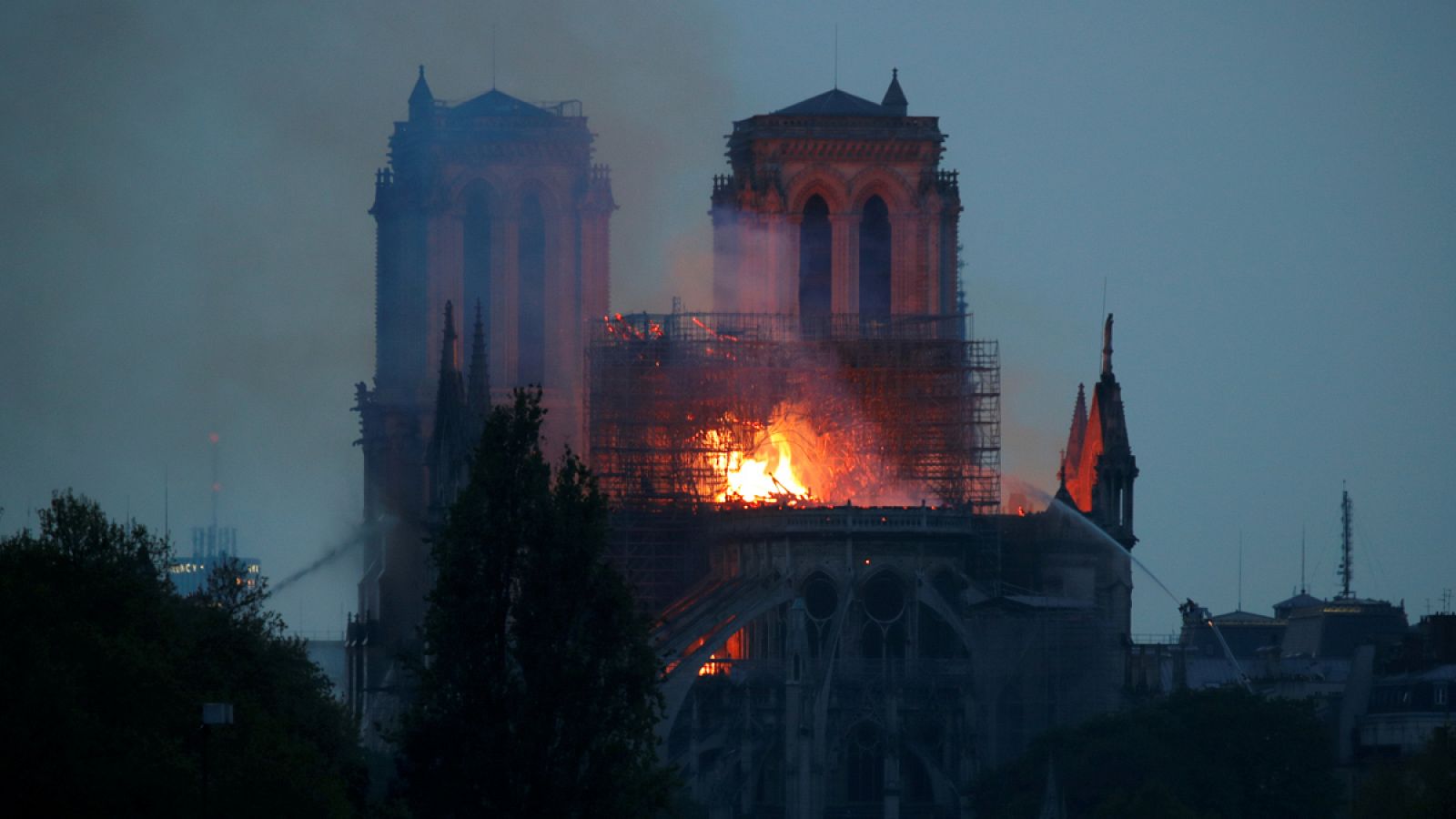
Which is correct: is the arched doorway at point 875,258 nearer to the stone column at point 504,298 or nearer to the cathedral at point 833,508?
the cathedral at point 833,508

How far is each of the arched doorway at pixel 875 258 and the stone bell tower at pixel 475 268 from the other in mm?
20827

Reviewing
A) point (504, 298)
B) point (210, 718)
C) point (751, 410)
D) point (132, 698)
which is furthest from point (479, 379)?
point (210, 718)

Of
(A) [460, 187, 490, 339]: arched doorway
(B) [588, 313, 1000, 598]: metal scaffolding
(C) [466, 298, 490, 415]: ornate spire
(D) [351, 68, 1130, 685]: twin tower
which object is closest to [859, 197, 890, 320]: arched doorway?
(D) [351, 68, 1130, 685]: twin tower

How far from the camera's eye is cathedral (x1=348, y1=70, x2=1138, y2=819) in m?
150

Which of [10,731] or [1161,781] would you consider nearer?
[10,731]

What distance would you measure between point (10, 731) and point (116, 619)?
1509cm

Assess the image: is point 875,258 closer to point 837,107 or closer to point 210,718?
point 837,107

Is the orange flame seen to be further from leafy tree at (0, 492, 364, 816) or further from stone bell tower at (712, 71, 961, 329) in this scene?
leafy tree at (0, 492, 364, 816)

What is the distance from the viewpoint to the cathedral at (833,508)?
150m

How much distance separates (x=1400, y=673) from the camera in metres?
169

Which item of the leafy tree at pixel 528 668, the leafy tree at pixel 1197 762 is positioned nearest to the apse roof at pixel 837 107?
the leafy tree at pixel 1197 762

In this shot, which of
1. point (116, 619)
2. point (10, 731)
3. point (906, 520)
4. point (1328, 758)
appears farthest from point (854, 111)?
point (10, 731)

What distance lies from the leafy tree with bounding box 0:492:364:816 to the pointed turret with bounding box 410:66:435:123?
72356 mm

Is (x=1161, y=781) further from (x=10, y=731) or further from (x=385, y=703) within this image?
(x=10, y=731)
